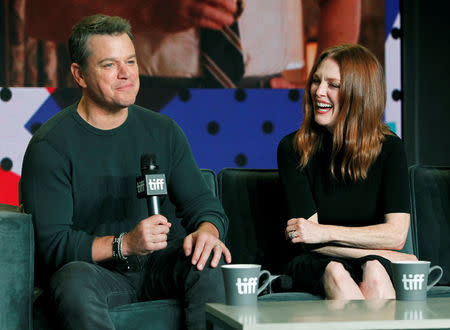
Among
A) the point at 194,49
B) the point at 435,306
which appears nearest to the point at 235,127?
the point at 194,49

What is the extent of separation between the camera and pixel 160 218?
178cm

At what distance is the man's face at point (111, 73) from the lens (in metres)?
2.17

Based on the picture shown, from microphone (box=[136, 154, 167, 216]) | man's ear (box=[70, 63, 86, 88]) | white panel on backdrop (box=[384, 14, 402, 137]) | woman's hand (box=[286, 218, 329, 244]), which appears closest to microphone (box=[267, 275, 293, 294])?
woman's hand (box=[286, 218, 329, 244])

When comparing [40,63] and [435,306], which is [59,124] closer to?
[40,63]

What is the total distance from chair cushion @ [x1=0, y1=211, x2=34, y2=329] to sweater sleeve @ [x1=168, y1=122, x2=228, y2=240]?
506 mm

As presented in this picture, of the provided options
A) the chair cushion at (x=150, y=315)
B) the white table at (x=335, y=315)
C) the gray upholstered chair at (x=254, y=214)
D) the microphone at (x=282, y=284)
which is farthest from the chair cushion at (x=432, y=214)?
the chair cushion at (x=150, y=315)

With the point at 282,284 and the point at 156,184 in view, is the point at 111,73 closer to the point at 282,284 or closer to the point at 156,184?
the point at 156,184

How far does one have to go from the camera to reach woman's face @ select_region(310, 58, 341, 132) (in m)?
2.36

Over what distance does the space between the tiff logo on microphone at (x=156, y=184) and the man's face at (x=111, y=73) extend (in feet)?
1.72

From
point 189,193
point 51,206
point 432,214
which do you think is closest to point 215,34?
point 189,193

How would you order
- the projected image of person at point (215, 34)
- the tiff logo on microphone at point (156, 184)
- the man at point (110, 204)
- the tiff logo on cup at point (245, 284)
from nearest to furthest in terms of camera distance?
the tiff logo on cup at point (245, 284) → the tiff logo on microphone at point (156, 184) → the man at point (110, 204) → the projected image of person at point (215, 34)

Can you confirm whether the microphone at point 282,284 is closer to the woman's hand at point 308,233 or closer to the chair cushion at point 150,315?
the woman's hand at point 308,233

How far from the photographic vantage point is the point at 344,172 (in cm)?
235

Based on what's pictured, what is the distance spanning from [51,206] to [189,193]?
1.50ft
